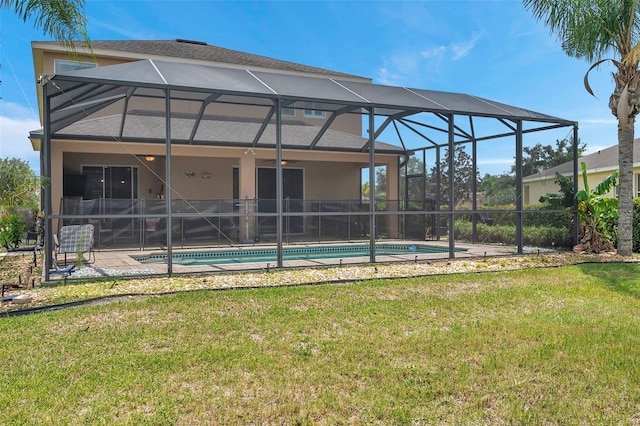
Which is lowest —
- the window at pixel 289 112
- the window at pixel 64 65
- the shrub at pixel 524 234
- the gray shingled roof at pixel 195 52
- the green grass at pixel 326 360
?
the green grass at pixel 326 360

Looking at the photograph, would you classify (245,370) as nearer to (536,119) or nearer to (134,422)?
(134,422)

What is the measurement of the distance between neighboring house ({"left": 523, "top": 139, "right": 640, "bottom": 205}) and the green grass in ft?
54.9

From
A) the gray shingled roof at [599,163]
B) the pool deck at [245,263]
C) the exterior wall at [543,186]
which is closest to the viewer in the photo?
the pool deck at [245,263]

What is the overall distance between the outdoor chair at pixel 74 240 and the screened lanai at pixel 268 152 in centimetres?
42

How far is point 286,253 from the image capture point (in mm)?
12016

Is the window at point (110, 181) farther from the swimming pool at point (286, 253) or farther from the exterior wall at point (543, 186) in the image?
the exterior wall at point (543, 186)

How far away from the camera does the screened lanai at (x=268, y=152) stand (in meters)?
8.67

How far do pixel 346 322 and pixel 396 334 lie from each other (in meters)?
0.63

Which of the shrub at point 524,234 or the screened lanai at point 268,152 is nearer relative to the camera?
the screened lanai at point 268,152

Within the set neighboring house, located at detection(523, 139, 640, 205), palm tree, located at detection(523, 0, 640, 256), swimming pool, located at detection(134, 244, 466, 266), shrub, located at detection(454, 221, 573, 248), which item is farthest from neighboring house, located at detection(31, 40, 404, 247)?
neighboring house, located at detection(523, 139, 640, 205)

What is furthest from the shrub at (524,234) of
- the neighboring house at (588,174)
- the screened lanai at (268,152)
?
the neighboring house at (588,174)

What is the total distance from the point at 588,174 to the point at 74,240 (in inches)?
855

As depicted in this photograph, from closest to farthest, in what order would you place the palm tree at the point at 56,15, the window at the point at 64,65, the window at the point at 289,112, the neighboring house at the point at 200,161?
1. the palm tree at the point at 56,15
2. the neighboring house at the point at 200,161
3. the window at the point at 64,65
4. the window at the point at 289,112

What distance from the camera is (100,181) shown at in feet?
49.9
